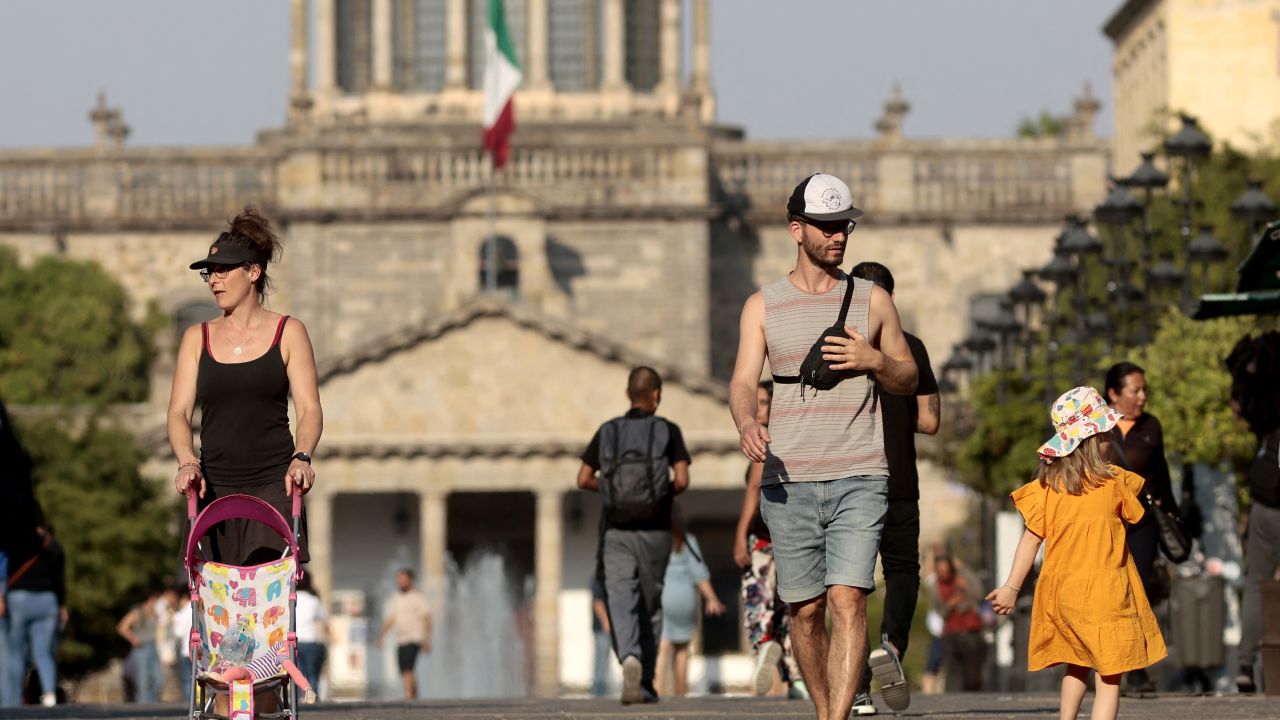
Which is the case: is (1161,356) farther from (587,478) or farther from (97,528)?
(97,528)

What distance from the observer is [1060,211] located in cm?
6134

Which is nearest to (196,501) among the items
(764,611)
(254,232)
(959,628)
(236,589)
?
(236,589)

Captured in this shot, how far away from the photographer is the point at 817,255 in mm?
11852

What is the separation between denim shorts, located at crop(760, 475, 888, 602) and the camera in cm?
1183

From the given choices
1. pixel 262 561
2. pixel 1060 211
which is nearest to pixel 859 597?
pixel 262 561

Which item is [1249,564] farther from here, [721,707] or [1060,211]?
[1060,211]

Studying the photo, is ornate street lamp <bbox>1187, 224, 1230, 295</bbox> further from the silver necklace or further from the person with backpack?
the silver necklace

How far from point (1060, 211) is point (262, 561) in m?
50.6

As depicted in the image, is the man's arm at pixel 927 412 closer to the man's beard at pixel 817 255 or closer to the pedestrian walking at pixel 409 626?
the man's beard at pixel 817 255

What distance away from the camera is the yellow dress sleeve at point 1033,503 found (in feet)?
41.1

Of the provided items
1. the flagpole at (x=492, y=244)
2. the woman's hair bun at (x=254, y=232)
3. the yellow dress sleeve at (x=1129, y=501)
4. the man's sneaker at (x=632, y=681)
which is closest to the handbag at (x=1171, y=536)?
the man's sneaker at (x=632, y=681)

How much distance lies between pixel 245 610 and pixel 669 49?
53.0 m

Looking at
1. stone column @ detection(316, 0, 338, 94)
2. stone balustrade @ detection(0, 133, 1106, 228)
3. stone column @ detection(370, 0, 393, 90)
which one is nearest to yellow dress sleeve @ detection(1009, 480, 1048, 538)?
stone balustrade @ detection(0, 133, 1106, 228)

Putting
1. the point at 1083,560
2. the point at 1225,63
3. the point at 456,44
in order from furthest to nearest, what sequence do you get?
the point at 456,44 → the point at 1225,63 → the point at 1083,560
